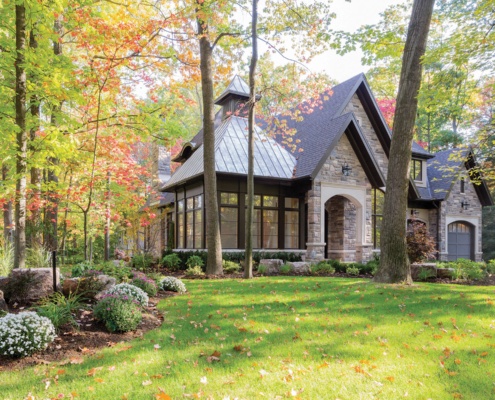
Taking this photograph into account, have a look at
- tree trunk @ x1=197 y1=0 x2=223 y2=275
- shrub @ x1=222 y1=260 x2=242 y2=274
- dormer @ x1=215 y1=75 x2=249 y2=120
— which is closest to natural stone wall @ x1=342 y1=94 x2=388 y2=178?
dormer @ x1=215 y1=75 x2=249 y2=120

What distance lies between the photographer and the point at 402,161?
8852mm

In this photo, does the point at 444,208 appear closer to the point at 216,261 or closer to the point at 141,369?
the point at 216,261

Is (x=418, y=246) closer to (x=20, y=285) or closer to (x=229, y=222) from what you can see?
(x=229, y=222)

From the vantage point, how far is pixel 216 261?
11.1 meters

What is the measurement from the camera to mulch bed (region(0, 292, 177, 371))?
13.0 ft

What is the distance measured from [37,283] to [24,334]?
2334 mm

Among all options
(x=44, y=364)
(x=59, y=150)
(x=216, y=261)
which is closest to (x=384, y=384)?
(x=44, y=364)

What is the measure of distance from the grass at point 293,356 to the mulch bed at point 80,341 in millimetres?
172

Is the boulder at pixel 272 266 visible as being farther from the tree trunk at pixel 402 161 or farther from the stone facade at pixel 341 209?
the tree trunk at pixel 402 161

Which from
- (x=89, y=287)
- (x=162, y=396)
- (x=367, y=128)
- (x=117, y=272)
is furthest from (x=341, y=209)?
(x=162, y=396)

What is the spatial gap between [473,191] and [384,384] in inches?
827

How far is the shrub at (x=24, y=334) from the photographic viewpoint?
3973mm

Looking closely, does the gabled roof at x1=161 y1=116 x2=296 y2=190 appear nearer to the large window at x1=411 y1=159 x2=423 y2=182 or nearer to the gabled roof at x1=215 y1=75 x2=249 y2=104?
the gabled roof at x1=215 y1=75 x2=249 y2=104

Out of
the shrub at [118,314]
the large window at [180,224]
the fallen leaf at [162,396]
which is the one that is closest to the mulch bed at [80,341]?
the shrub at [118,314]
